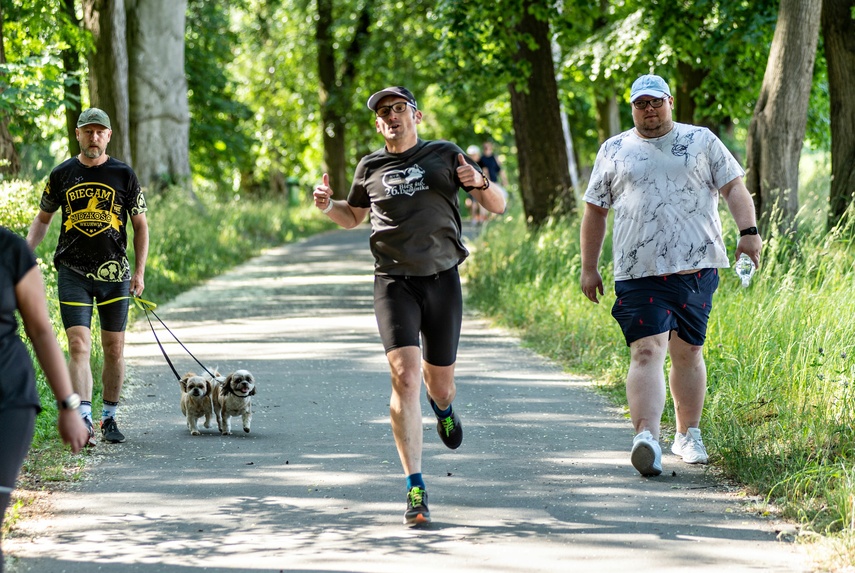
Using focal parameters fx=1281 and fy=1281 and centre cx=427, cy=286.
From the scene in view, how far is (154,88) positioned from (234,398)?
17576mm

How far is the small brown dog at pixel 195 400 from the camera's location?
826 centimetres

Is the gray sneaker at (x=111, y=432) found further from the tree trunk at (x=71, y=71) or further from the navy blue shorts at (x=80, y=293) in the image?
the tree trunk at (x=71, y=71)

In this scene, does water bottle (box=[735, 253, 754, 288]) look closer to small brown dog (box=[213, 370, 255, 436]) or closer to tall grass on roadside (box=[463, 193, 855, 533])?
tall grass on roadside (box=[463, 193, 855, 533])

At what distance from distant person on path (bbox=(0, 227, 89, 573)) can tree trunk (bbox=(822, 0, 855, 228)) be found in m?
10.9

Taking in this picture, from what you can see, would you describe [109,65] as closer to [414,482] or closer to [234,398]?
[234,398]

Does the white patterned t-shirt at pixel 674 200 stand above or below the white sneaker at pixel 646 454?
above

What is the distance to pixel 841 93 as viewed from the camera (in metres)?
14.0

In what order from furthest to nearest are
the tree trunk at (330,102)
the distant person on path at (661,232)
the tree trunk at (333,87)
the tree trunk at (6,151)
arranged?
1. the tree trunk at (330,102)
2. the tree trunk at (333,87)
3. the tree trunk at (6,151)
4. the distant person on path at (661,232)

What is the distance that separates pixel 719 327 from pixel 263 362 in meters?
4.30

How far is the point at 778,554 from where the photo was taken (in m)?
5.38

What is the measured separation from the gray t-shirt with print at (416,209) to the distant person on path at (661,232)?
48.0 inches

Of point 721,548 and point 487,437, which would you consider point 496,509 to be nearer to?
point 721,548

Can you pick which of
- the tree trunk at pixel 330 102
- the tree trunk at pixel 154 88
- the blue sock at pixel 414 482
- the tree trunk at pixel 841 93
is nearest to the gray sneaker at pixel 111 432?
the blue sock at pixel 414 482

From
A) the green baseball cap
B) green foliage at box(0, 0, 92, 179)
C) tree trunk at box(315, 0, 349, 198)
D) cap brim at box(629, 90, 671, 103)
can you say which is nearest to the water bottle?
cap brim at box(629, 90, 671, 103)
